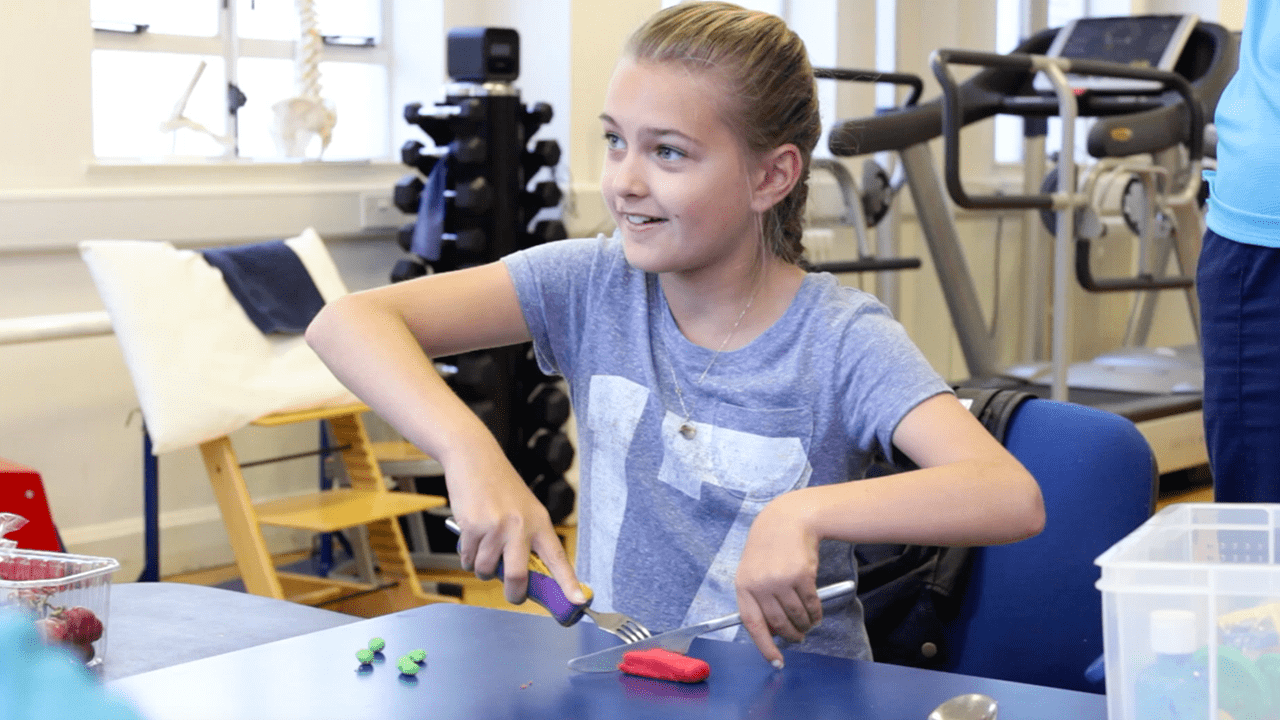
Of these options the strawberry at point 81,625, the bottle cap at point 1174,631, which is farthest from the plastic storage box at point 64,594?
the bottle cap at point 1174,631

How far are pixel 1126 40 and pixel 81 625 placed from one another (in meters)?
4.13

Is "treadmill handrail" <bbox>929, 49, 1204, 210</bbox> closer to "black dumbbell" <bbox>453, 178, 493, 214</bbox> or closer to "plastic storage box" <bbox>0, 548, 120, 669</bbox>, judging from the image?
"black dumbbell" <bbox>453, 178, 493, 214</bbox>

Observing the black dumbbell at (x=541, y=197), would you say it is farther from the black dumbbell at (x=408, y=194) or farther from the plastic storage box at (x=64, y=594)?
the plastic storage box at (x=64, y=594)

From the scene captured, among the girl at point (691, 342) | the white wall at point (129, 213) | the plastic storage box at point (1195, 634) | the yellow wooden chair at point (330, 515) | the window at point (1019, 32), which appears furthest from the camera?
the window at point (1019, 32)

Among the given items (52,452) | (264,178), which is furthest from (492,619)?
(264,178)

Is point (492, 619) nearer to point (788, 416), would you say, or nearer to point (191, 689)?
point (191, 689)

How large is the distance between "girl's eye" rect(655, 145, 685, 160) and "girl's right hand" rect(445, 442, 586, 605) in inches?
13.4

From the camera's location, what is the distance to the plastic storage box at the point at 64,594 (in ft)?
3.10

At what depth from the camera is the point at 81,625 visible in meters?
0.96

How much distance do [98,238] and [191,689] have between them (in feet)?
8.05

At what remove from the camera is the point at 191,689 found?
0.81 m

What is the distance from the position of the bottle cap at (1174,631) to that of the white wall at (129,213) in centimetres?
193

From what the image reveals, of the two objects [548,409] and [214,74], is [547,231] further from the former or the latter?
[214,74]

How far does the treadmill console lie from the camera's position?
170 inches
